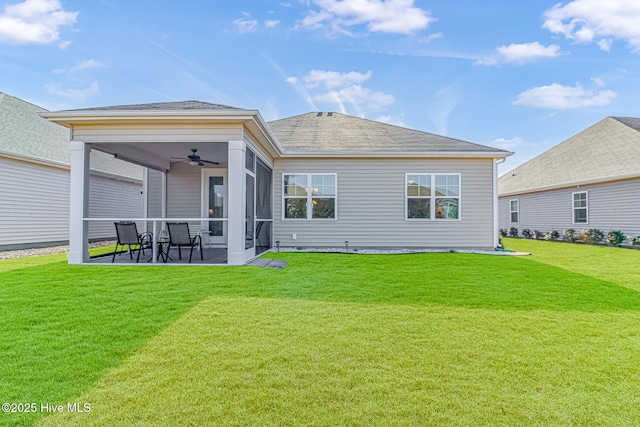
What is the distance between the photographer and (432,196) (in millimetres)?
10109

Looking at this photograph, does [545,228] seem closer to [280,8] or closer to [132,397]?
[280,8]

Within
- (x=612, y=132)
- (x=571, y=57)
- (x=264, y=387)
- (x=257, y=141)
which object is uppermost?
(x=571, y=57)

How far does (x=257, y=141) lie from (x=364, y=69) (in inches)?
389

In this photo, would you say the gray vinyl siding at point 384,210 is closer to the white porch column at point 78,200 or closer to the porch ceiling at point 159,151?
the porch ceiling at point 159,151

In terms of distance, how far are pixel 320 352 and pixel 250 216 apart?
524 cm

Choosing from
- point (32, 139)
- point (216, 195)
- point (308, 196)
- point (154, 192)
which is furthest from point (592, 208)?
point (32, 139)

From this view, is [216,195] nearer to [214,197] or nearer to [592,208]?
[214,197]

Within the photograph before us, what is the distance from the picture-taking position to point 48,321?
11.1ft

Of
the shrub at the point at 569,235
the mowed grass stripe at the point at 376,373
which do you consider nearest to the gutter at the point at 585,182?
the shrub at the point at 569,235

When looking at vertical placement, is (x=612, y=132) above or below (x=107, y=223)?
above

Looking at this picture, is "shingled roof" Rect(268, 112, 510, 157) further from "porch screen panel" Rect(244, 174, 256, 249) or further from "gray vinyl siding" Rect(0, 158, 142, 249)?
"gray vinyl siding" Rect(0, 158, 142, 249)

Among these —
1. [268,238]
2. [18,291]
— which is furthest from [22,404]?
[268,238]

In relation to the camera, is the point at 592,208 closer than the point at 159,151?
No

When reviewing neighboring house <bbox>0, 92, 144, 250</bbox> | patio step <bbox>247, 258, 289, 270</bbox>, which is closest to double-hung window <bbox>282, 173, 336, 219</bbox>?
patio step <bbox>247, 258, 289, 270</bbox>
